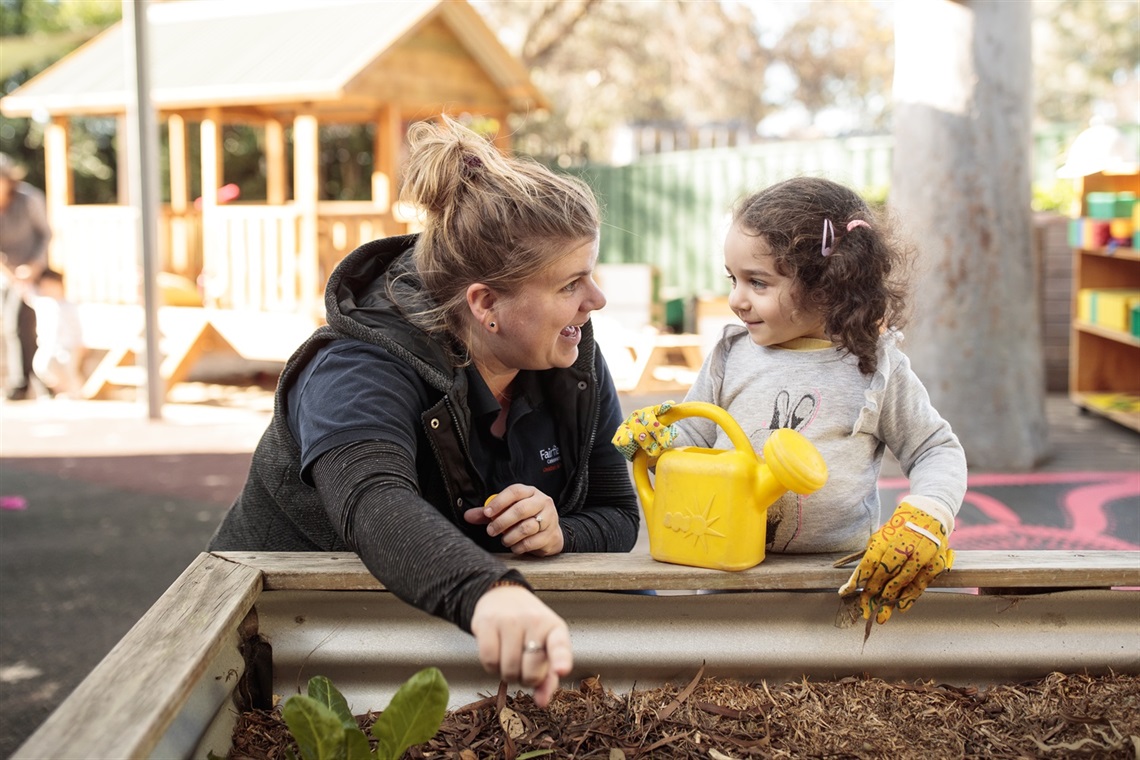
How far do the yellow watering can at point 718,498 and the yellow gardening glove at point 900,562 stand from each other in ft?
0.42

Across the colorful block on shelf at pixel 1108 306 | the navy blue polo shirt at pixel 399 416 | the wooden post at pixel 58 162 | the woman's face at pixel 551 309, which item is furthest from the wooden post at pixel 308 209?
the woman's face at pixel 551 309

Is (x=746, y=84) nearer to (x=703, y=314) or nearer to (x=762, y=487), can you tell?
(x=703, y=314)

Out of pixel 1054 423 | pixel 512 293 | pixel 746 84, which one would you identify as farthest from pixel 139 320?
pixel 746 84

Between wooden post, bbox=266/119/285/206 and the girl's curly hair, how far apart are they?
1008 cm

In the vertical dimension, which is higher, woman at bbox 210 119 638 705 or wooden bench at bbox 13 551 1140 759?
woman at bbox 210 119 638 705

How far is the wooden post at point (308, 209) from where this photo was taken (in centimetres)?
914

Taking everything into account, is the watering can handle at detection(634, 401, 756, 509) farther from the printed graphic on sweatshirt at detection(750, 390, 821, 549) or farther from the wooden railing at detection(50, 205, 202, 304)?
the wooden railing at detection(50, 205, 202, 304)

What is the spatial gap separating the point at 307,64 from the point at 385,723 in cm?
911

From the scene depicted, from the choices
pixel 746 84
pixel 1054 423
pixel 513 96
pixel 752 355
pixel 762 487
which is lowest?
pixel 1054 423

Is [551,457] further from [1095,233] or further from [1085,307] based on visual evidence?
[1085,307]

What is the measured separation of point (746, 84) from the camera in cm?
2902

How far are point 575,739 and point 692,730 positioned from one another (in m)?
0.17

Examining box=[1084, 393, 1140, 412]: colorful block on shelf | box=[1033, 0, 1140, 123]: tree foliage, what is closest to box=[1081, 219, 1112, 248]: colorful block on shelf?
box=[1084, 393, 1140, 412]: colorful block on shelf

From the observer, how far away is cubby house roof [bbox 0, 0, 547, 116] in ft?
31.8
